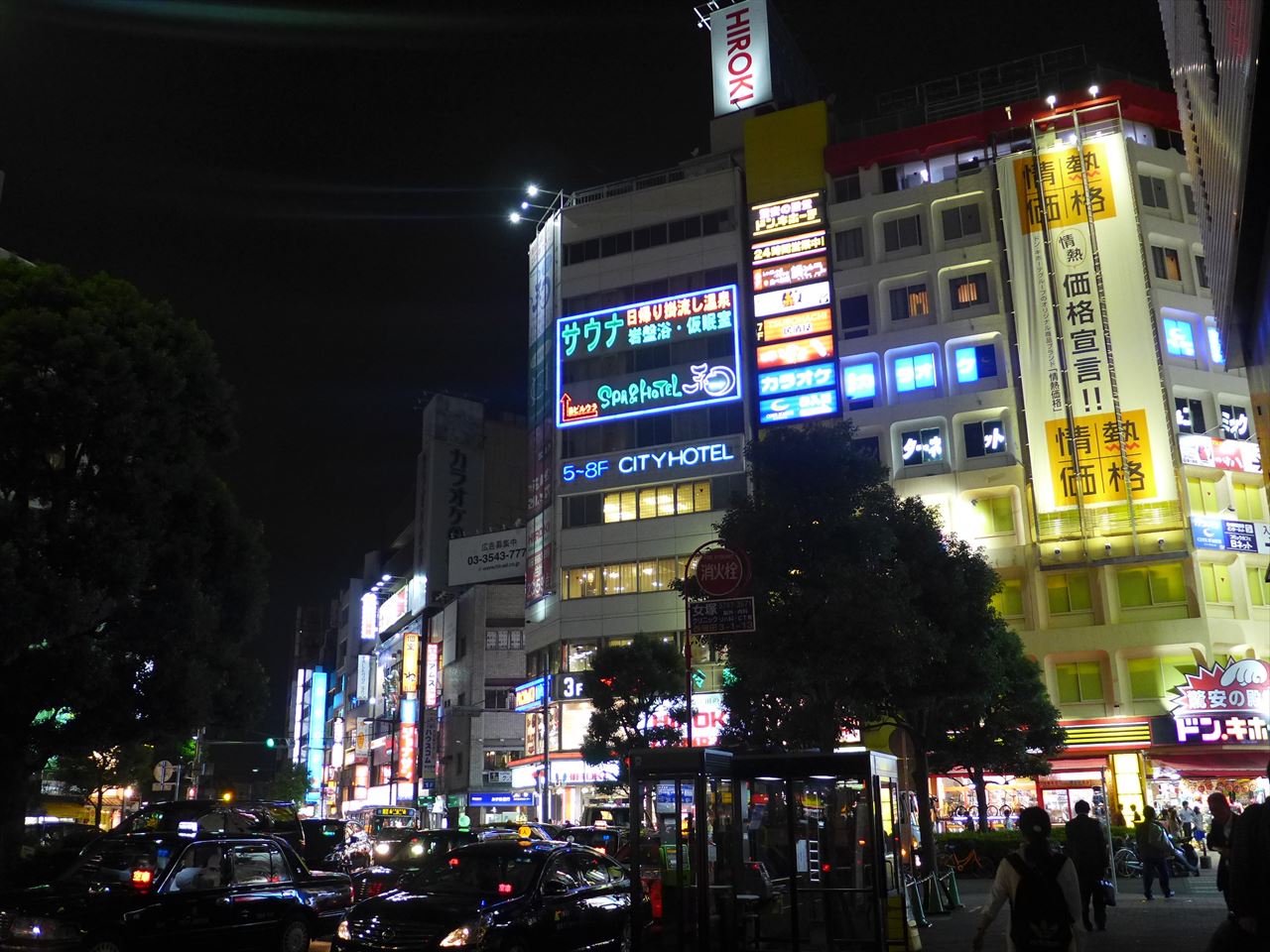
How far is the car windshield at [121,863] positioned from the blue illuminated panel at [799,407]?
34.4 meters

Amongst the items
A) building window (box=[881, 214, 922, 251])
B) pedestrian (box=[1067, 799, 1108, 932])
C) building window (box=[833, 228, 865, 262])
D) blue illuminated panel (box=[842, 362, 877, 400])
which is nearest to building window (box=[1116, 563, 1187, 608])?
blue illuminated panel (box=[842, 362, 877, 400])

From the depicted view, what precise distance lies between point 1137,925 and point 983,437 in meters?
28.1

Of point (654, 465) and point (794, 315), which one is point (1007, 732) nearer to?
point (794, 315)

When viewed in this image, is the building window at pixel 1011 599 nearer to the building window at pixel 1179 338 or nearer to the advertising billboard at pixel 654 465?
the building window at pixel 1179 338

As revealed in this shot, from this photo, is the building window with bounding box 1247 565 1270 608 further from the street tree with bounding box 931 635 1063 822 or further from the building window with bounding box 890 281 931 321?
the building window with bounding box 890 281 931 321

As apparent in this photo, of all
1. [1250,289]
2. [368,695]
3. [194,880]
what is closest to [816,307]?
[1250,289]

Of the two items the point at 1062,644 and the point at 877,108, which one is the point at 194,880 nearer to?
the point at 1062,644

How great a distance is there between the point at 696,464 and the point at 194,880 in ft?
120

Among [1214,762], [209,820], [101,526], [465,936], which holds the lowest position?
[465,936]

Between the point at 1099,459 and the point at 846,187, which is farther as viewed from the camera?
the point at 846,187

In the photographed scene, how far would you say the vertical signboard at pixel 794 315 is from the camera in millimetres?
43656

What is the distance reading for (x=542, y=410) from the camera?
177ft

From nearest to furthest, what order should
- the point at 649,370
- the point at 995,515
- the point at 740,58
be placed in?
the point at 995,515 → the point at 649,370 → the point at 740,58

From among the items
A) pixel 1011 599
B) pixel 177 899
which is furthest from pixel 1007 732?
pixel 177 899
